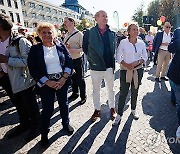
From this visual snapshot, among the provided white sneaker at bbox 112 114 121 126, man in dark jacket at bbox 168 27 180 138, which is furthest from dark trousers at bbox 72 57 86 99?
man in dark jacket at bbox 168 27 180 138

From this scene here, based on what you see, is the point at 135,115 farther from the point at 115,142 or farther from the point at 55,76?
the point at 55,76

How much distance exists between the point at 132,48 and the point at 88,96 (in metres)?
2.22

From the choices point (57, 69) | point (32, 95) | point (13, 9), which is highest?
point (13, 9)

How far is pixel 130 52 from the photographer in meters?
3.20

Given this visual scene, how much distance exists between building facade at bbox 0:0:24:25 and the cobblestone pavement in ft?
127

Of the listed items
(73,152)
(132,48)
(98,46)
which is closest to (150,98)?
(132,48)

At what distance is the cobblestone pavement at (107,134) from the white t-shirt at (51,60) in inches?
46.9

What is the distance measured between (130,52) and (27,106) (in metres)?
2.03

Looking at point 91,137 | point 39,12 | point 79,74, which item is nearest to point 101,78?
point 79,74

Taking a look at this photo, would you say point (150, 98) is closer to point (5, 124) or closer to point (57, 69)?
point (57, 69)

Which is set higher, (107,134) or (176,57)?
(176,57)

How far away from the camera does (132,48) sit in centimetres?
319

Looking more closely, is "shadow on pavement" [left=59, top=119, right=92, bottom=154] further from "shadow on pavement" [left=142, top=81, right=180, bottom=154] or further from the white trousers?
"shadow on pavement" [left=142, top=81, right=180, bottom=154]

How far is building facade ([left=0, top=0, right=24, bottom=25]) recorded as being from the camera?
123 ft
